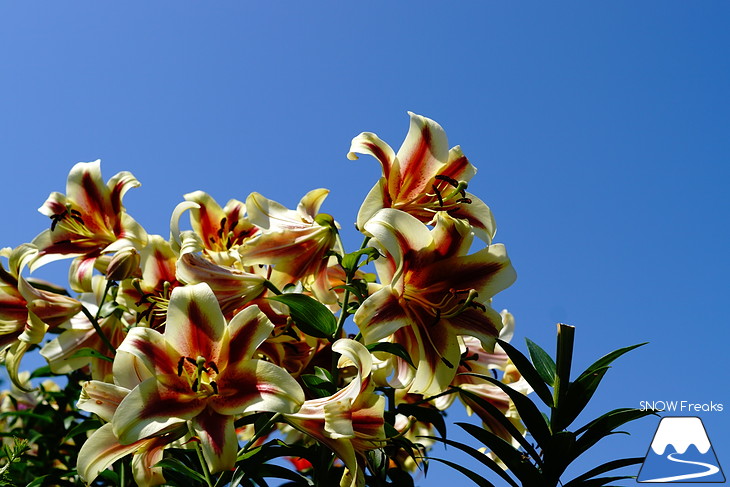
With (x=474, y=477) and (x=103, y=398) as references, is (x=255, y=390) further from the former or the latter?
(x=474, y=477)

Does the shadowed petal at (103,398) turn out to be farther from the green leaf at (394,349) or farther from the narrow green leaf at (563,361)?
the narrow green leaf at (563,361)

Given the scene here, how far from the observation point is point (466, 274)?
1374 millimetres

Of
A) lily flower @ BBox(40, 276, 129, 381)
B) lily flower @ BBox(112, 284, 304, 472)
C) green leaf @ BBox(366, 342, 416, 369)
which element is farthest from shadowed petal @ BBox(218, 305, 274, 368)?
lily flower @ BBox(40, 276, 129, 381)

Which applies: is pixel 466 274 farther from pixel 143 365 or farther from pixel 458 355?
pixel 143 365

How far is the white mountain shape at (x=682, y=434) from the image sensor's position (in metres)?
1.54

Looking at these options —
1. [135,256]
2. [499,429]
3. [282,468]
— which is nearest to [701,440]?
[499,429]

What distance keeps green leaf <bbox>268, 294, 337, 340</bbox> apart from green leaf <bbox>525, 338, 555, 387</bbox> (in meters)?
0.46

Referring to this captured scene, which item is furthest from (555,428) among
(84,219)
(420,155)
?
(84,219)

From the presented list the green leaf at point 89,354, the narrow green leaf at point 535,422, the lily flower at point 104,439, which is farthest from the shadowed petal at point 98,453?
the narrow green leaf at point 535,422

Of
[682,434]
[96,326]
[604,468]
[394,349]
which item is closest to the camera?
[394,349]

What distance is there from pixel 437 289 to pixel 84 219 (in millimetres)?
1015

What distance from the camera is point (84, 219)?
6.11 feet

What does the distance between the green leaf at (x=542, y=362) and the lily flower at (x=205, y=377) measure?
0.59 m

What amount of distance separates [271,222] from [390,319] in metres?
0.44
